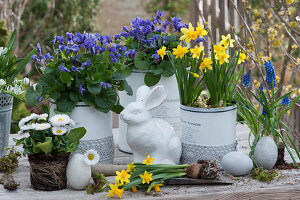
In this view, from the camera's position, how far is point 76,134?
4.72ft

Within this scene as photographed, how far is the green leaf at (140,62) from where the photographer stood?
164 cm

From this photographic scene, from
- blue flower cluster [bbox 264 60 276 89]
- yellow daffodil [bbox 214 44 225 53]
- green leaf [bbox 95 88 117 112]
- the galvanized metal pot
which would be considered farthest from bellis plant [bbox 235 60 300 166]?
the galvanized metal pot

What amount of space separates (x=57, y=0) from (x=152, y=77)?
12.4 ft

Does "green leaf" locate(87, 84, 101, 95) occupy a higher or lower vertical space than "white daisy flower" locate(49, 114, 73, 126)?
higher

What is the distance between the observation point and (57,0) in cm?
518

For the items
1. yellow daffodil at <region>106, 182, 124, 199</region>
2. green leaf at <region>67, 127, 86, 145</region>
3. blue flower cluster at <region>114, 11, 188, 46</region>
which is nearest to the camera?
yellow daffodil at <region>106, 182, 124, 199</region>

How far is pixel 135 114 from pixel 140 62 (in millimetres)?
246

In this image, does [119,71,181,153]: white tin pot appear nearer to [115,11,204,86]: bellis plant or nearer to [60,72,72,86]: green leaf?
[115,11,204,86]: bellis plant

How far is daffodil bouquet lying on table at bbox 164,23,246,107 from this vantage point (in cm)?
150

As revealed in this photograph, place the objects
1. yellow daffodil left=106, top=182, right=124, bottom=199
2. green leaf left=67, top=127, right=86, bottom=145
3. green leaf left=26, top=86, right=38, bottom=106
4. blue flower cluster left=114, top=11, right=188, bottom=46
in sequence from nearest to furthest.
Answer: yellow daffodil left=106, top=182, right=124, bottom=199
green leaf left=67, top=127, right=86, bottom=145
green leaf left=26, top=86, right=38, bottom=106
blue flower cluster left=114, top=11, right=188, bottom=46

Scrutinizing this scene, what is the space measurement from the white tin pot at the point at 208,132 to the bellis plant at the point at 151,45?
→ 0.60 ft

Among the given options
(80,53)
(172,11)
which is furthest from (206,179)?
(172,11)

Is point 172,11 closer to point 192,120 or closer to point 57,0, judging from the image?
point 57,0

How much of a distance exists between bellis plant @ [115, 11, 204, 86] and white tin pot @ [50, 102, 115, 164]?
0.21 metres
